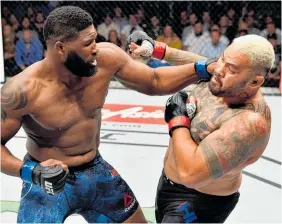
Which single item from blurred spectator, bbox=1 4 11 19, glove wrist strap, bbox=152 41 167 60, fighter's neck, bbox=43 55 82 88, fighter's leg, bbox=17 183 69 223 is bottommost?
blurred spectator, bbox=1 4 11 19

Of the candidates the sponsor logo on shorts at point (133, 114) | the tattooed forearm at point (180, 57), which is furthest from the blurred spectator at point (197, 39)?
the tattooed forearm at point (180, 57)

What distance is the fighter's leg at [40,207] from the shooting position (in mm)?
1612

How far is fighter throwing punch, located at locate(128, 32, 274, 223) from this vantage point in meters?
1.44

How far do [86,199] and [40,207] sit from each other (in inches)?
6.6

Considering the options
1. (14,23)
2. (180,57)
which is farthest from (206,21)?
(180,57)

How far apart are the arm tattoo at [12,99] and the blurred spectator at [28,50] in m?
3.97

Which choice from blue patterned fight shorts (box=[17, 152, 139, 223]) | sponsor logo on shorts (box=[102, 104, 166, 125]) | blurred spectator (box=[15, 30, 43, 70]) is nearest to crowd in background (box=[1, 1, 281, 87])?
blurred spectator (box=[15, 30, 43, 70])

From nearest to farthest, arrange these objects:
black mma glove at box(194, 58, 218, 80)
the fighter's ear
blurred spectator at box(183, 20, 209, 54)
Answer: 1. the fighter's ear
2. black mma glove at box(194, 58, 218, 80)
3. blurred spectator at box(183, 20, 209, 54)

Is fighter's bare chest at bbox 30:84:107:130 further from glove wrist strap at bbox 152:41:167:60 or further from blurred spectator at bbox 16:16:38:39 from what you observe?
blurred spectator at bbox 16:16:38:39

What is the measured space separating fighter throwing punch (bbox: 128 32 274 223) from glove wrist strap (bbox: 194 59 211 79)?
0.15ft

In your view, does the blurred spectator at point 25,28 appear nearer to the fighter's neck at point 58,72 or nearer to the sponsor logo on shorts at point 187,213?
the fighter's neck at point 58,72

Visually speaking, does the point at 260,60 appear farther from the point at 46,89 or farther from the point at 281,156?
the point at 281,156

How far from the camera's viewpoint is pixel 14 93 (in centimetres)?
151

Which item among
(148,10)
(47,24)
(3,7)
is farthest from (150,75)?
(3,7)
